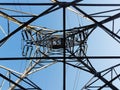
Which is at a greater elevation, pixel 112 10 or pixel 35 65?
pixel 112 10

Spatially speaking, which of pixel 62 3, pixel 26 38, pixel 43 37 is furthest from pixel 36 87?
pixel 62 3

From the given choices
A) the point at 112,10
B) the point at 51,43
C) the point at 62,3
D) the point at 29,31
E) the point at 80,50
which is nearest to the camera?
the point at 62,3

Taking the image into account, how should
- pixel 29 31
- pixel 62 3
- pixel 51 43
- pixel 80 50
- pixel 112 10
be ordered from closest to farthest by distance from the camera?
pixel 62 3, pixel 112 10, pixel 80 50, pixel 29 31, pixel 51 43

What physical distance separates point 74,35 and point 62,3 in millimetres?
5941

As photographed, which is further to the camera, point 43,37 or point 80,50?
point 43,37

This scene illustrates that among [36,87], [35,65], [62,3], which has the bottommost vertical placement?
[36,87]

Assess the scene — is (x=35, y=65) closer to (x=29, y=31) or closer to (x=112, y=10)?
(x=29, y=31)

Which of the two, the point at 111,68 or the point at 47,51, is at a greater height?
the point at 47,51

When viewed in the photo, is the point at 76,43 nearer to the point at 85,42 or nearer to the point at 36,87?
the point at 85,42

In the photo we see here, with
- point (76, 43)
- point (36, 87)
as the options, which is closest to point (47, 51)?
point (76, 43)

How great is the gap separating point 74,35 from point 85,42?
691mm

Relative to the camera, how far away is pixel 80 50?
18031mm

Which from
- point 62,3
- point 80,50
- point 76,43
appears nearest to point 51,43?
point 76,43

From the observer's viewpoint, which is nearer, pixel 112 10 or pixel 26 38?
pixel 112 10
